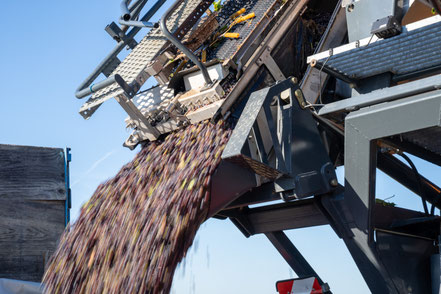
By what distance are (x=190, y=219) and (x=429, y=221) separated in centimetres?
180

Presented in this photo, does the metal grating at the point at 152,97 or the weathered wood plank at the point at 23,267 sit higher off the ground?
the metal grating at the point at 152,97

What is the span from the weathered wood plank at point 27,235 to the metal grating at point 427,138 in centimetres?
251

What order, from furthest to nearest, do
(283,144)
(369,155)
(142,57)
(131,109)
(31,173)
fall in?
(142,57) → (31,173) → (131,109) → (283,144) → (369,155)

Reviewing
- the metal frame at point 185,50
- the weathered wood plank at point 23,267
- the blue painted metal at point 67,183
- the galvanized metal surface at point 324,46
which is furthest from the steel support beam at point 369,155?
the weathered wood plank at point 23,267

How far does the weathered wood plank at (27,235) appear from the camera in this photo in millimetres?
4904

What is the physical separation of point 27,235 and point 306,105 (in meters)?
2.10

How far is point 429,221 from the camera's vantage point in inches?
194

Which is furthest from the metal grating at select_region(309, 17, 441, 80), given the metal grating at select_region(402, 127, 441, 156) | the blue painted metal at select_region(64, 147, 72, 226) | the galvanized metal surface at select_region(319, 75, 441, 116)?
the blue painted metal at select_region(64, 147, 72, 226)

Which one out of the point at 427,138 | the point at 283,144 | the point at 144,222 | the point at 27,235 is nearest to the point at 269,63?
the point at 283,144

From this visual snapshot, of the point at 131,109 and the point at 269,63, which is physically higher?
the point at 131,109

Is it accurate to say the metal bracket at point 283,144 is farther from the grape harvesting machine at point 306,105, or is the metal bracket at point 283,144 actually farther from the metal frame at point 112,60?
the metal frame at point 112,60

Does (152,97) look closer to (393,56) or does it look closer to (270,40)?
(270,40)

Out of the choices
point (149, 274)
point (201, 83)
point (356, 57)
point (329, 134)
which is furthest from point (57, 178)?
point (356, 57)

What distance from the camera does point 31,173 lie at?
5168 millimetres
